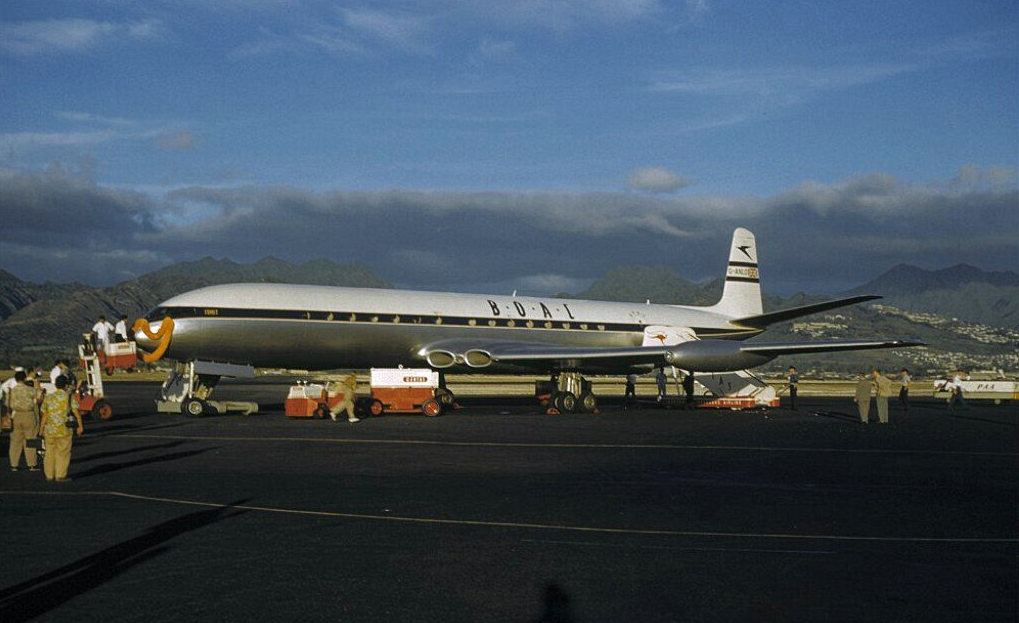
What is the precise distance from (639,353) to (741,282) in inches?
589

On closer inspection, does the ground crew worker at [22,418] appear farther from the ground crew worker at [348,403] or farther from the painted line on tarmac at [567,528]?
the ground crew worker at [348,403]

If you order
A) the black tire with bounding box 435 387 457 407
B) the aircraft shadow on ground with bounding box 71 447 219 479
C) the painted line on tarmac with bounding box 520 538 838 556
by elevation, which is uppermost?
the black tire with bounding box 435 387 457 407


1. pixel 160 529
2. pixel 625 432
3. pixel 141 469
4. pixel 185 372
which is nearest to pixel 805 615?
pixel 160 529

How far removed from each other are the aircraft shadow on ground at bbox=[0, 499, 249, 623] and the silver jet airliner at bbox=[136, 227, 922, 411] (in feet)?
61.7

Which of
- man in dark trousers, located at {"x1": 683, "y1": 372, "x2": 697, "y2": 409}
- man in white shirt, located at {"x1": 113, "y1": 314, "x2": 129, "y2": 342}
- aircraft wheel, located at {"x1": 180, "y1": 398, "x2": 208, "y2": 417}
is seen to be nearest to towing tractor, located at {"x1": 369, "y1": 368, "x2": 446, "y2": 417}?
aircraft wheel, located at {"x1": 180, "y1": 398, "x2": 208, "y2": 417}

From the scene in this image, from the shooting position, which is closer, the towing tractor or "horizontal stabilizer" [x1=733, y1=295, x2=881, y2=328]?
the towing tractor

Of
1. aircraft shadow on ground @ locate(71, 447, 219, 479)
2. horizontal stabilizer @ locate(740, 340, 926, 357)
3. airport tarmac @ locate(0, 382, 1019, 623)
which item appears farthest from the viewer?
horizontal stabilizer @ locate(740, 340, 926, 357)

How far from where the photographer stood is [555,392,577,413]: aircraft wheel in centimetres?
3403

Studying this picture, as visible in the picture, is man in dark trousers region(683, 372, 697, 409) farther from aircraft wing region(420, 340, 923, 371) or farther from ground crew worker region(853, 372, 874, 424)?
ground crew worker region(853, 372, 874, 424)

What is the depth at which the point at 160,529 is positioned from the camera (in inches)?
432

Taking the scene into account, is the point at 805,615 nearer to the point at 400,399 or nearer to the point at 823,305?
the point at 400,399

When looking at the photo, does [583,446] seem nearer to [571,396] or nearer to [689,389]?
[571,396]

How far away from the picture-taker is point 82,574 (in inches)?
344

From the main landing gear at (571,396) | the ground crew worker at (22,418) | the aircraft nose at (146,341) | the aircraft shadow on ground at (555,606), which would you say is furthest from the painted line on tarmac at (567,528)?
the main landing gear at (571,396)
